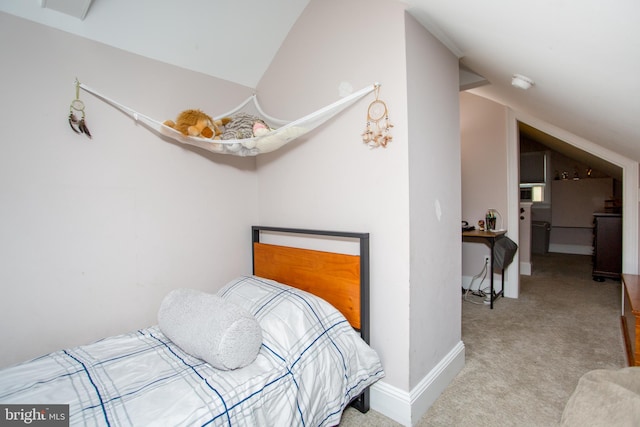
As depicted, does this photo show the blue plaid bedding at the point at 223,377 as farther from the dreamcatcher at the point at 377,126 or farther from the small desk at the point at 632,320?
the small desk at the point at 632,320

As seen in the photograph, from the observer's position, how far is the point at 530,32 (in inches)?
47.5

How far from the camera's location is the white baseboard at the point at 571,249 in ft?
19.4

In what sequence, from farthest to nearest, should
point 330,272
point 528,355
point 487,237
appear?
point 487,237, point 528,355, point 330,272

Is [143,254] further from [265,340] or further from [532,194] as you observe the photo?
[532,194]

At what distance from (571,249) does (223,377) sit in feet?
24.2

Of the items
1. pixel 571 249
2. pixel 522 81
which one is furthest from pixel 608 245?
pixel 522 81

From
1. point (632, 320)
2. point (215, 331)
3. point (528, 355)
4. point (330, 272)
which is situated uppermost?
point (330, 272)

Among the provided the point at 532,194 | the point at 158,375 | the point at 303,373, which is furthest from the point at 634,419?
the point at 532,194

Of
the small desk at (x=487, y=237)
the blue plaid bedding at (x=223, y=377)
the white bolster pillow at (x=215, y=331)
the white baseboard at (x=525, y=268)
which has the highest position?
the small desk at (x=487, y=237)

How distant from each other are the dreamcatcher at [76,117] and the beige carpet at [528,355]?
6.94 ft

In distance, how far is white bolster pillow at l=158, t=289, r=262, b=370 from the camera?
1.21 meters

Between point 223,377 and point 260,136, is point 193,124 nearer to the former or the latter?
point 260,136

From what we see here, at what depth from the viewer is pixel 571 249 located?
609 cm

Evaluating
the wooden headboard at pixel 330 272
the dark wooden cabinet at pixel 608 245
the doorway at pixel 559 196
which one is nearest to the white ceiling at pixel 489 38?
the wooden headboard at pixel 330 272
